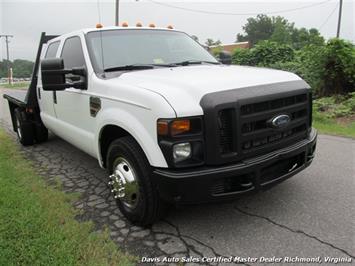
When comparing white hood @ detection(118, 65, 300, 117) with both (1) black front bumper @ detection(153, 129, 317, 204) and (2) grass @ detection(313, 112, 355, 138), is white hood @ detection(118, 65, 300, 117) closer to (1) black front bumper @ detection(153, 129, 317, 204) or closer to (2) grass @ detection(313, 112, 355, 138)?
(1) black front bumper @ detection(153, 129, 317, 204)

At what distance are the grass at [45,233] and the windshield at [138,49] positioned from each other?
5.25 feet

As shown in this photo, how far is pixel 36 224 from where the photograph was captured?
334 cm

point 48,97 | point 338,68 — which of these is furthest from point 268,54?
point 48,97

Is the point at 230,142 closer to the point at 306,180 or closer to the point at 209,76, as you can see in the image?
the point at 209,76

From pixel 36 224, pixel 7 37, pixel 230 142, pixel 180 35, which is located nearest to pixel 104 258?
pixel 36 224

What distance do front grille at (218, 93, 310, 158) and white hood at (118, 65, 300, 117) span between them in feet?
0.67

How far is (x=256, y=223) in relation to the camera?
10.8 feet

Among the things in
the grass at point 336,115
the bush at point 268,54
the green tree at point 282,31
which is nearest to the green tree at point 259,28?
the green tree at point 282,31

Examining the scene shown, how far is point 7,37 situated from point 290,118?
62.8m

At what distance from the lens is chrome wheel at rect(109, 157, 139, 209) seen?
3182 mm

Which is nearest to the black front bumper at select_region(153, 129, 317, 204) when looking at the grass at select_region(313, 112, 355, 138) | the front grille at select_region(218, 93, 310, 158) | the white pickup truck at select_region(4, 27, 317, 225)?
the white pickup truck at select_region(4, 27, 317, 225)

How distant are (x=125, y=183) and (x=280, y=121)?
5.03ft

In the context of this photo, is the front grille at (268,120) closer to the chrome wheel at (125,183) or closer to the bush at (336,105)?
the chrome wheel at (125,183)

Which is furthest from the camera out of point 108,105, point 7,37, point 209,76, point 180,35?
point 7,37
